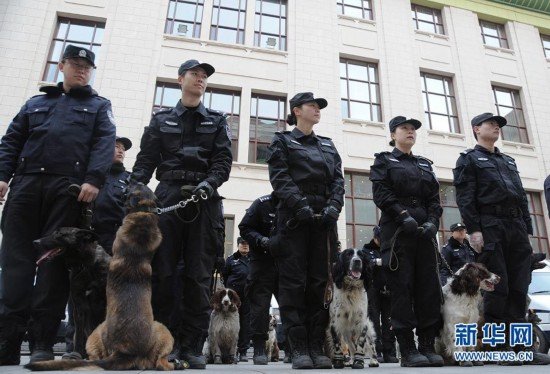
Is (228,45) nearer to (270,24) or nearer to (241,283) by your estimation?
(270,24)

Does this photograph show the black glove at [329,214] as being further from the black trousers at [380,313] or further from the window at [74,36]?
the window at [74,36]

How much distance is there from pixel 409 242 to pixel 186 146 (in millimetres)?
2536

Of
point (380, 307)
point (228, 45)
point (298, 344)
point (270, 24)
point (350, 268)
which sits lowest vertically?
point (298, 344)

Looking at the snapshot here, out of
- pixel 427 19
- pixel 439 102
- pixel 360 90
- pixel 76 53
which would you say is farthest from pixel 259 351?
pixel 427 19

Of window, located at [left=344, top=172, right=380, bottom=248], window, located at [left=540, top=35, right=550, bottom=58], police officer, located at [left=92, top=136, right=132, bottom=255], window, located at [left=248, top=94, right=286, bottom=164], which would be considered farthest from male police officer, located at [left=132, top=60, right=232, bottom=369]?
window, located at [left=540, top=35, right=550, bottom=58]

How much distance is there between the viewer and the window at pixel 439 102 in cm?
1566

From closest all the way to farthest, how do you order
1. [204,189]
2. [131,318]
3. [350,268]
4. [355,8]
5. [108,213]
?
[131,318]
[204,189]
[350,268]
[108,213]
[355,8]

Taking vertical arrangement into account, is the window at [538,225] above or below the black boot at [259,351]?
above

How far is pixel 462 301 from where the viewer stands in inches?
187

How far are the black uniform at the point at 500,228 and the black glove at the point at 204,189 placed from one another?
3.13 m

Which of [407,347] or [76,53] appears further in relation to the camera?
[407,347]

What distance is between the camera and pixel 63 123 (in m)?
3.78

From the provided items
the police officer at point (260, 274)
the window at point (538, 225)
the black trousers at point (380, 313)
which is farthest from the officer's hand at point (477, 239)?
the window at point (538, 225)

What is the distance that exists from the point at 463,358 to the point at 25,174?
473 cm
